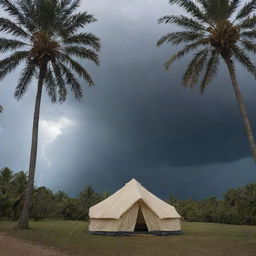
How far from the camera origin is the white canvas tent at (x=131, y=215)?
21.3m

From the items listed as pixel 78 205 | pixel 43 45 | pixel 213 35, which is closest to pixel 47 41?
pixel 43 45

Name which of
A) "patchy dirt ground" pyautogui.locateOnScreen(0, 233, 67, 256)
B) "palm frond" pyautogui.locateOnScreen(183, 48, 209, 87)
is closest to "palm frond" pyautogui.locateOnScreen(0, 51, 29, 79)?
"palm frond" pyautogui.locateOnScreen(183, 48, 209, 87)

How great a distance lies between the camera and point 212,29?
20469mm

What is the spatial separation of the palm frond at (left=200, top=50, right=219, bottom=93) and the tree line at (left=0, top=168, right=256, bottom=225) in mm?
21029

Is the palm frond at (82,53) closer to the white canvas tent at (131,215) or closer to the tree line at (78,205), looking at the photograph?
the white canvas tent at (131,215)

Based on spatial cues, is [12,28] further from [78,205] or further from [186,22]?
[78,205]

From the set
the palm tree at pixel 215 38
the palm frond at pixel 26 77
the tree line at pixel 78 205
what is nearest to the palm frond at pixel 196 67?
the palm tree at pixel 215 38

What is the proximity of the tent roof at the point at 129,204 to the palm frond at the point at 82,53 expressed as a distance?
381 inches

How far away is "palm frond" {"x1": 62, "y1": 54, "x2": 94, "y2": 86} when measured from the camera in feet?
82.8

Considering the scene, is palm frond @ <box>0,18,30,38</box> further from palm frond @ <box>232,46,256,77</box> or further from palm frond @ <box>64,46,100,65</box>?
palm frond @ <box>232,46,256,77</box>

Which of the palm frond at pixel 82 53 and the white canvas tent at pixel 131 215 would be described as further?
the palm frond at pixel 82 53

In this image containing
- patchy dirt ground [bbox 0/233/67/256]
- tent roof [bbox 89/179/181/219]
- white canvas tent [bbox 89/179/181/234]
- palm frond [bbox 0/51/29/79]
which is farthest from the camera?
palm frond [bbox 0/51/29/79]

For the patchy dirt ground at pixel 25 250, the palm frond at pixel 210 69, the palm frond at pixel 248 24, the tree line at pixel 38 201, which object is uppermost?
the palm frond at pixel 248 24

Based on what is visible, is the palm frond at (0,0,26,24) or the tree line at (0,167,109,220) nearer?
the palm frond at (0,0,26,24)
